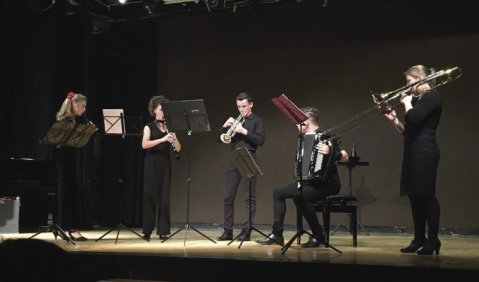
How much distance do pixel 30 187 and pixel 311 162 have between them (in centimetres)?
407

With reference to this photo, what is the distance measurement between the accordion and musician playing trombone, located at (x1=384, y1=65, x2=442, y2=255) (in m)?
0.96

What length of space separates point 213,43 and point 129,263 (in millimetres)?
5455

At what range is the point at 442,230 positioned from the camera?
26.4 feet

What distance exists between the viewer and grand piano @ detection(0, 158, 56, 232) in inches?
303

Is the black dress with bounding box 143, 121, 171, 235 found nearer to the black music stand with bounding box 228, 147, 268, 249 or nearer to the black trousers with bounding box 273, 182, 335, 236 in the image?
the black music stand with bounding box 228, 147, 268, 249

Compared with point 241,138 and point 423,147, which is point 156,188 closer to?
point 241,138

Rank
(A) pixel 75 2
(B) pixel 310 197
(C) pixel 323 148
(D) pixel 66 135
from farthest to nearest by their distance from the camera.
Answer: (A) pixel 75 2 → (D) pixel 66 135 → (B) pixel 310 197 → (C) pixel 323 148

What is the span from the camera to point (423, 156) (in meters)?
5.16

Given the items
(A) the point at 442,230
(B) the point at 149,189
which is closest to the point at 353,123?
(A) the point at 442,230

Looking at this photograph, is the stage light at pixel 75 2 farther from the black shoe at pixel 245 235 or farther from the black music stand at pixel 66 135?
the black shoe at pixel 245 235

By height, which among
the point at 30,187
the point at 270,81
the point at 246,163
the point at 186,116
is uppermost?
the point at 270,81

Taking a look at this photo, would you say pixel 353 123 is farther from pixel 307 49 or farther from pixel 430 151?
pixel 430 151

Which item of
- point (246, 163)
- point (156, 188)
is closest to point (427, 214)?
point (246, 163)

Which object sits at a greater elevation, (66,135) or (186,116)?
(186,116)
